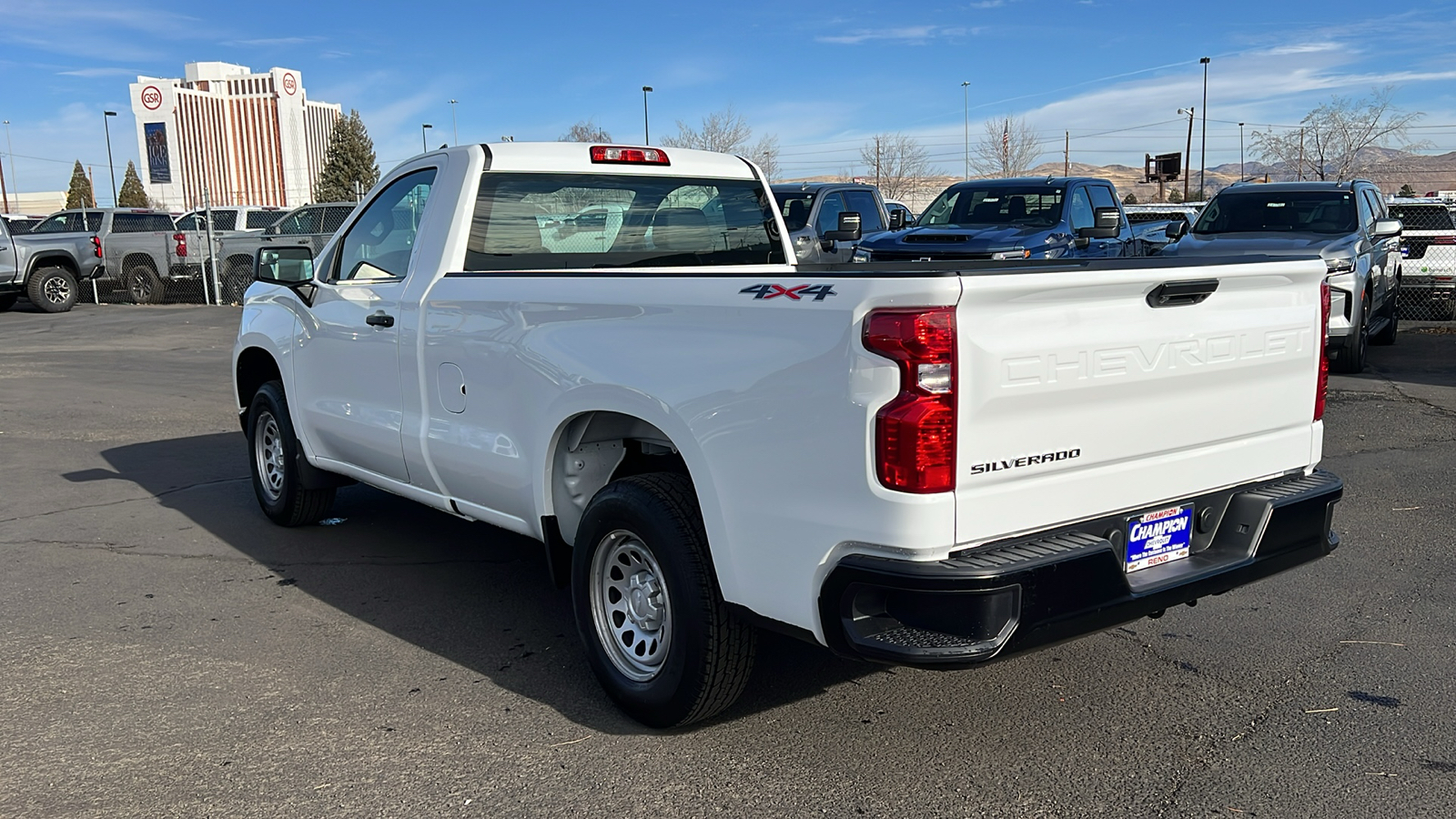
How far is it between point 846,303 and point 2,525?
19.6 feet

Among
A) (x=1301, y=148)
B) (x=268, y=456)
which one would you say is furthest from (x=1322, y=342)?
(x=1301, y=148)

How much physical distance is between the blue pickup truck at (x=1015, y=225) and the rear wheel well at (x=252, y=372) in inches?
275

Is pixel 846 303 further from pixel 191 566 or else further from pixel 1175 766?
pixel 191 566

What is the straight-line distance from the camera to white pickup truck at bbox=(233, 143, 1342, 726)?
3.03 meters

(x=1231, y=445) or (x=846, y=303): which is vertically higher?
(x=846, y=303)

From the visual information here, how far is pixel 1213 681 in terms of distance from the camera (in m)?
4.25

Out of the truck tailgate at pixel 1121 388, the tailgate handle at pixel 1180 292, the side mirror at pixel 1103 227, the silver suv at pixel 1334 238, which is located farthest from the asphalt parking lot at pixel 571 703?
the side mirror at pixel 1103 227

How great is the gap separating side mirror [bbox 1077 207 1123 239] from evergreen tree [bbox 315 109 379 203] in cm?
8008

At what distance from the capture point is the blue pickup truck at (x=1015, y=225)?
1255 cm

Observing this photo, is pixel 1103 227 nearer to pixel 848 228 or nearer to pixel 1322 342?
pixel 848 228

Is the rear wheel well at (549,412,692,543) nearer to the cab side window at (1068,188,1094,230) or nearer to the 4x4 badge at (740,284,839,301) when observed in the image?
the 4x4 badge at (740,284,839,301)

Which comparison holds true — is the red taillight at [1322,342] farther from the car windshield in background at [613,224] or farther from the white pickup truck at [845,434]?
the car windshield in background at [613,224]

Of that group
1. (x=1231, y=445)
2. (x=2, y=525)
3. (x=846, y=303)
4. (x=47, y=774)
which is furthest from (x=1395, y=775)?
(x=2, y=525)

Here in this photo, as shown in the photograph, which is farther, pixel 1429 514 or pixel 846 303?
pixel 1429 514
